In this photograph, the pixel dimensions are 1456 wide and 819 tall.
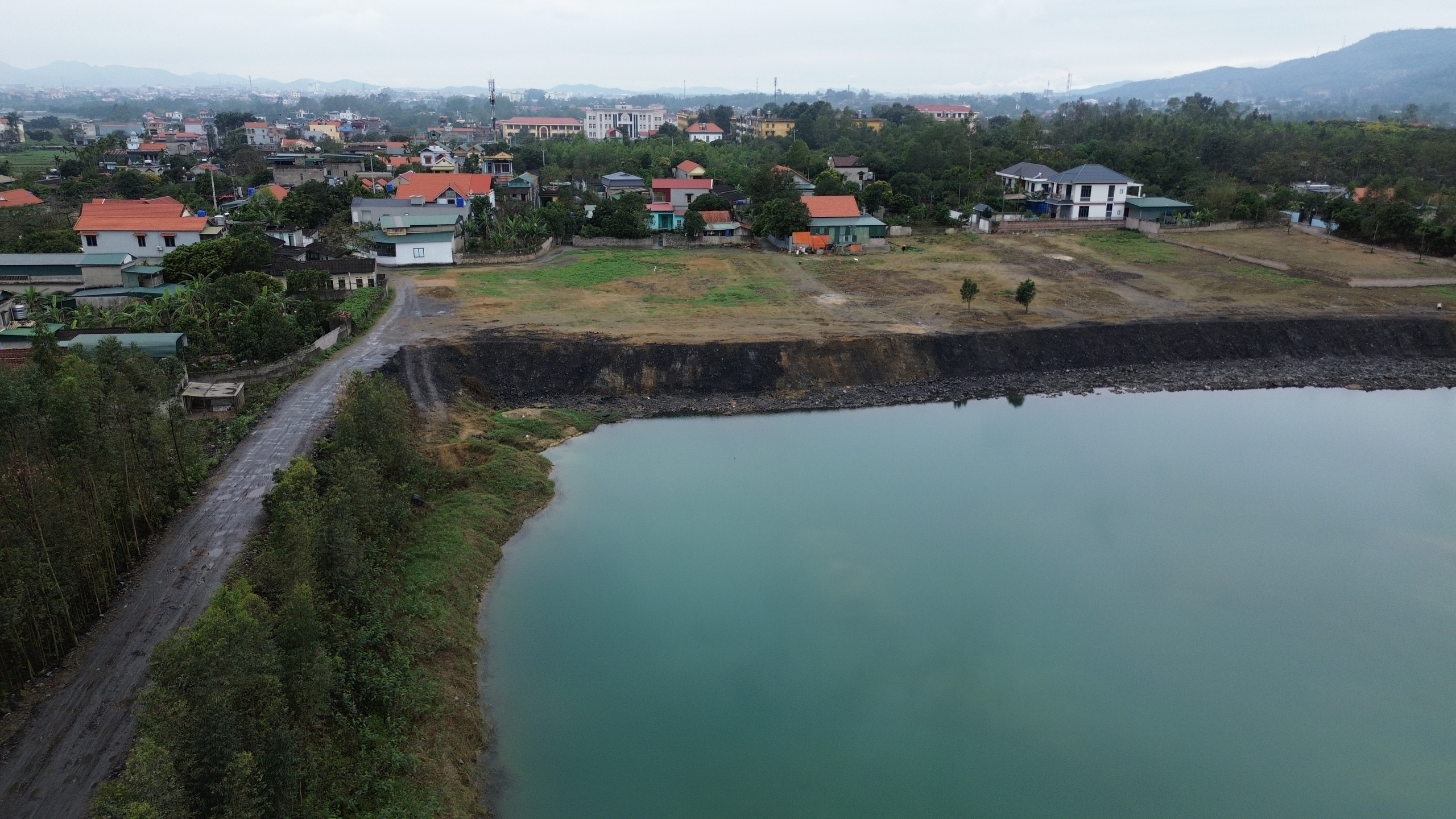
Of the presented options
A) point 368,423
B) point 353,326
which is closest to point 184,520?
point 368,423

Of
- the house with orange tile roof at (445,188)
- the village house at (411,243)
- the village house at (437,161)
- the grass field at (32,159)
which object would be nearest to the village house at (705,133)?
the village house at (437,161)

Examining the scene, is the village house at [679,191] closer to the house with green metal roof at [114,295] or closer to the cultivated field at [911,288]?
the cultivated field at [911,288]

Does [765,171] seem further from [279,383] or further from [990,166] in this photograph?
[279,383]

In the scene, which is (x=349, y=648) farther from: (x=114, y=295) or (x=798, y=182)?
(x=798, y=182)

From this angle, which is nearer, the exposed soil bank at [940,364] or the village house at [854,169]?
the exposed soil bank at [940,364]

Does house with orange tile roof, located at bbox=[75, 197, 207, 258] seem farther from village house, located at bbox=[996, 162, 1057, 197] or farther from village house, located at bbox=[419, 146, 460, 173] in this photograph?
village house, located at bbox=[996, 162, 1057, 197]

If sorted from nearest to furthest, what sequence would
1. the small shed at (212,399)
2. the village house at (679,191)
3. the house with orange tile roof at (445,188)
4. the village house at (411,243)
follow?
1. the small shed at (212,399)
2. the village house at (411,243)
3. the house with orange tile roof at (445,188)
4. the village house at (679,191)
